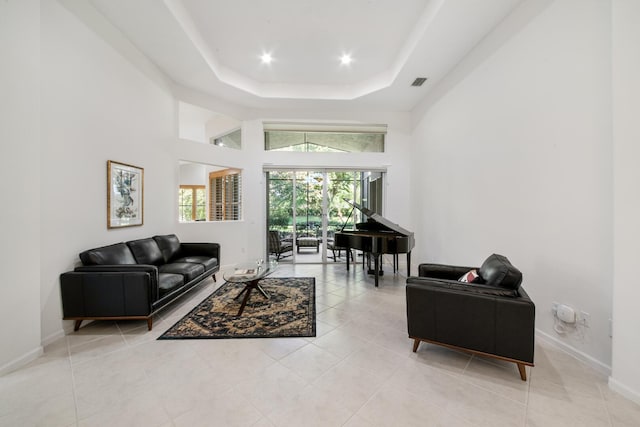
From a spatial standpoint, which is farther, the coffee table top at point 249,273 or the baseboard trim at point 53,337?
the coffee table top at point 249,273

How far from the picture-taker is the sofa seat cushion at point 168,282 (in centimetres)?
277

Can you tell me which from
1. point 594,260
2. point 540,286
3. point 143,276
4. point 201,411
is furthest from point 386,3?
point 201,411

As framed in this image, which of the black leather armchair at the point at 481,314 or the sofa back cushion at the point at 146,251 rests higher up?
the sofa back cushion at the point at 146,251

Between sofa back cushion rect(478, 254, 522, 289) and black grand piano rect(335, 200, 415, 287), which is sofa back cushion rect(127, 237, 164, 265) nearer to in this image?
black grand piano rect(335, 200, 415, 287)

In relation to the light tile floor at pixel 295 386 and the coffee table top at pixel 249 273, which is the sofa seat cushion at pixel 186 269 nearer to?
the coffee table top at pixel 249 273

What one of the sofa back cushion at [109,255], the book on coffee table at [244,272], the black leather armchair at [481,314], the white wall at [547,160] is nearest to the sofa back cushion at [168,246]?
the sofa back cushion at [109,255]

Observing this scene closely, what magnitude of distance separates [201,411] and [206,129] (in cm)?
593

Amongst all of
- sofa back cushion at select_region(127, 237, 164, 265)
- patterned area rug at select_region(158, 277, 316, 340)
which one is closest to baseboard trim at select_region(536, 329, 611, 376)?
patterned area rug at select_region(158, 277, 316, 340)

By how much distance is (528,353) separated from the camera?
1797 mm

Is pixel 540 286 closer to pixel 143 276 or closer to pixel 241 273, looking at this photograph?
pixel 241 273

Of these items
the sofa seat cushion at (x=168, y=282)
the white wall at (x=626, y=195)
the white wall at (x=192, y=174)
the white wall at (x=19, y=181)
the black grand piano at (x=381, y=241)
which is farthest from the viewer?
the white wall at (x=192, y=174)

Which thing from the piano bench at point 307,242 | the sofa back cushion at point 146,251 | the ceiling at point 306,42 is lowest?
the piano bench at point 307,242

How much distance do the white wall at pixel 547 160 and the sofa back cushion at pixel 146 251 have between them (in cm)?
468

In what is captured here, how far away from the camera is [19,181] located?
2.01 m
